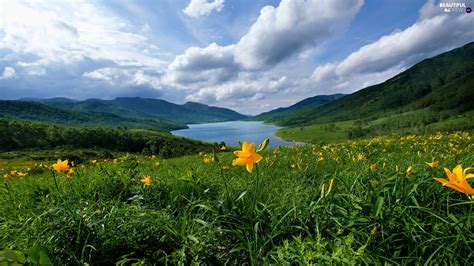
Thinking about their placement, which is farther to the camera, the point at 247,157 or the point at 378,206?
the point at 247,157

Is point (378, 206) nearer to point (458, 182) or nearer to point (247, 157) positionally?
point (458, 182)

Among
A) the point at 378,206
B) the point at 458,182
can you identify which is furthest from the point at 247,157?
the point at 458,182

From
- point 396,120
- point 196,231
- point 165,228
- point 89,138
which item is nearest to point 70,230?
point 165,228

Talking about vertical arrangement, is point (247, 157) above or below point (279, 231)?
above

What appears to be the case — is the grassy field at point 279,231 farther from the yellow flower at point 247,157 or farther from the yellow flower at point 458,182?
the yellow flower at point 458,182

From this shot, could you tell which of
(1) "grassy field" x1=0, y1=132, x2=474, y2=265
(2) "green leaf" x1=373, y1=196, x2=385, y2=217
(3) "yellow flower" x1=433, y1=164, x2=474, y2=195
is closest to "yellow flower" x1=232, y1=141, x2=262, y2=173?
(1) "grassy field" x1=0, y1=132, x2=474, y2=265

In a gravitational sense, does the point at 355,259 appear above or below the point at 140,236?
above

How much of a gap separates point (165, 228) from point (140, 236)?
319mm

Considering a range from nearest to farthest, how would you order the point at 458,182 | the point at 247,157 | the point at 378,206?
the point at 458,182
the point at 378,206
the point at 247,157

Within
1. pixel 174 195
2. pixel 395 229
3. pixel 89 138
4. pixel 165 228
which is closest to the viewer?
pixel 395 229

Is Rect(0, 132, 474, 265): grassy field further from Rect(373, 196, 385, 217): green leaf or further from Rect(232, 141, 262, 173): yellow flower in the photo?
Rect(232, 141, 262, 173): yellow flower

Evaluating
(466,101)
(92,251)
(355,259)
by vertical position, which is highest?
(466,101)

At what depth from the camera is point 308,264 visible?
5.73 ft

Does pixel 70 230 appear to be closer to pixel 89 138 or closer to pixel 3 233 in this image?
pixel 3 233
